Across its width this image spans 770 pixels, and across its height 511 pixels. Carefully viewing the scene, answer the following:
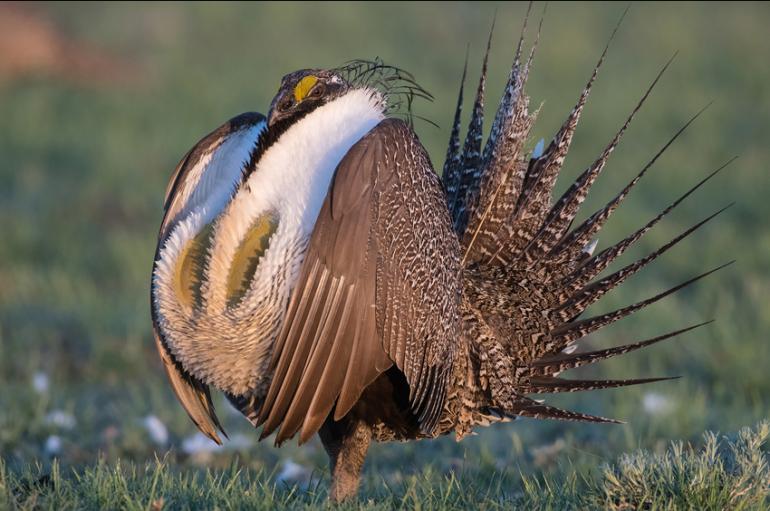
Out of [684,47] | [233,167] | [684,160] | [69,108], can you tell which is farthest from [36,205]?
[684,47]

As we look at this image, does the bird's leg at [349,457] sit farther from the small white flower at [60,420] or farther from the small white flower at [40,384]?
the small white flower at [40,384]

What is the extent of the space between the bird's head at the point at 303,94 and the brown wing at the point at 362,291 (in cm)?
23

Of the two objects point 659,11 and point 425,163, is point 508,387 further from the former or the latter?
point 659,11

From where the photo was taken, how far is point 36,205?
8352 millimetres

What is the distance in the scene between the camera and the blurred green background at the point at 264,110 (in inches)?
184

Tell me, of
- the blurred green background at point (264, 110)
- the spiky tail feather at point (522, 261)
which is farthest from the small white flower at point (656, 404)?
the spiky tail feather at point (522, 261)

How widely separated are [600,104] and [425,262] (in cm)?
788

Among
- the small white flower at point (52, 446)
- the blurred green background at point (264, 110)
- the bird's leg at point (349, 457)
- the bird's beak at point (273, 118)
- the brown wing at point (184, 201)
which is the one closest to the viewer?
the bird's beak at point (273, 118)

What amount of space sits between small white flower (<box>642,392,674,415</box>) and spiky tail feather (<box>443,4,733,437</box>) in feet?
3.58

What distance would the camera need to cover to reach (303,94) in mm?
3141

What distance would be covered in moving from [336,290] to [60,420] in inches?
86.1

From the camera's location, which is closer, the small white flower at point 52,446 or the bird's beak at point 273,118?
the bird's beak at point 273,118

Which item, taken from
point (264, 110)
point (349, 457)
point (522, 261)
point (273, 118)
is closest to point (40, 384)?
point (349, 457)

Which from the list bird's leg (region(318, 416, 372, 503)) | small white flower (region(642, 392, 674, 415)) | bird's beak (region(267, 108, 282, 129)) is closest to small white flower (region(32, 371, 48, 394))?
bird's leg (region(318, 416, 372, 503))
